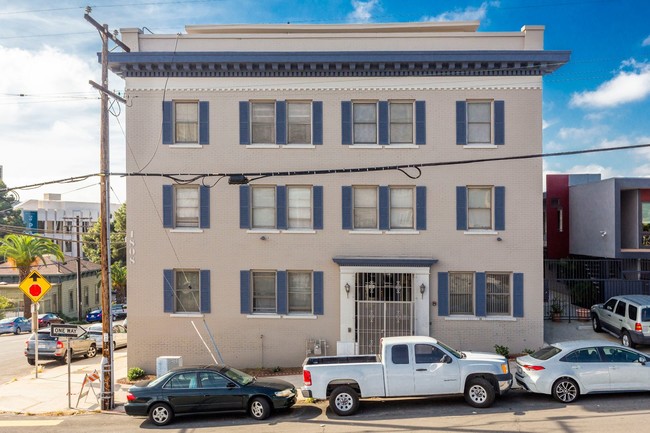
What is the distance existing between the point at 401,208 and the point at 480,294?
13.4 feet

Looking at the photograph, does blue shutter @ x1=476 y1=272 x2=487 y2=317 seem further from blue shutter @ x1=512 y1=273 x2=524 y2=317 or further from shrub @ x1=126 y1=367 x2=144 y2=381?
shrub @ x1=126 y1=367 x2=144 y2=381

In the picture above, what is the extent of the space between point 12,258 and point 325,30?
31.5 metres

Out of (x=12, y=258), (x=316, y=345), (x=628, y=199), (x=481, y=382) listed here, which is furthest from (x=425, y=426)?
(x=12, y=258)

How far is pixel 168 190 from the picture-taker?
18.5m

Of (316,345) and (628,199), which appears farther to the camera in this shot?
(628,199)

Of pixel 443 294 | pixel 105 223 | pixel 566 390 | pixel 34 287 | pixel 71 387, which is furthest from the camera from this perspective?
pixel 443 294

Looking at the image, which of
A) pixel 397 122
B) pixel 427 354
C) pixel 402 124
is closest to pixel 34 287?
pixel 427 354

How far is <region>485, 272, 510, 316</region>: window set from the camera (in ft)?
59.9

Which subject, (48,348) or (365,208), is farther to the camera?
(48,348)

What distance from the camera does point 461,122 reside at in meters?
18.0

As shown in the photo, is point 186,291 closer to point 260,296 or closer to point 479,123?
point 260,296

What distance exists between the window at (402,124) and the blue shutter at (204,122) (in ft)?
21.4

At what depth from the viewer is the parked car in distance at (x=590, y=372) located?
1278cm

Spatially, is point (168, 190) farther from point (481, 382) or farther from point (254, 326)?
point (481, 382)
